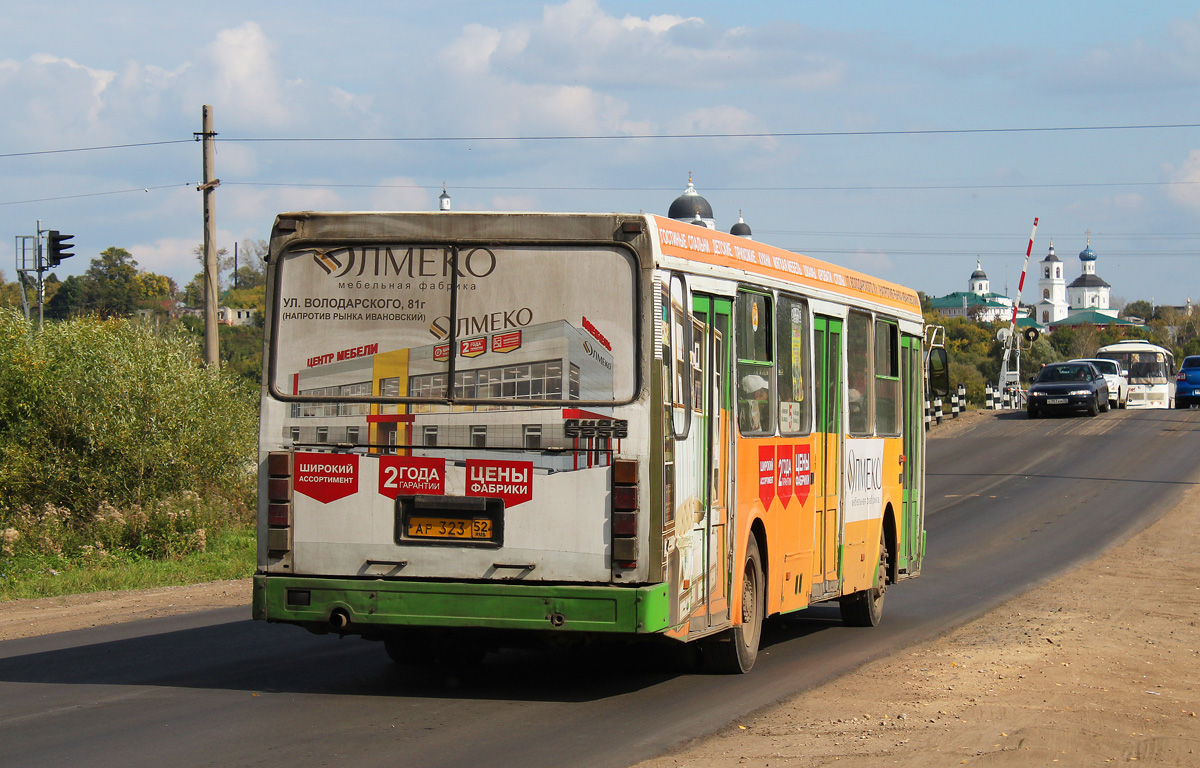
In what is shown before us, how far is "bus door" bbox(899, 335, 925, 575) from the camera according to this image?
1367cm

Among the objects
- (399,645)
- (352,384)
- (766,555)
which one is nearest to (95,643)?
(399,645)

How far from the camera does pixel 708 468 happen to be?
8.52 metres

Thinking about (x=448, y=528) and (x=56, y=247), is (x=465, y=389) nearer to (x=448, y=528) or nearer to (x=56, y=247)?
(x=448, y=528)

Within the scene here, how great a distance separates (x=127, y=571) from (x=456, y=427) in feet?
41.0

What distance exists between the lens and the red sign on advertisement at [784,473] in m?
9.86

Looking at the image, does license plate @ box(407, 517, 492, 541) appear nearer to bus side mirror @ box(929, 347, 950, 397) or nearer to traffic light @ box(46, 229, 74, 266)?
bus side mirror @ box(929, 347, 950, 397)

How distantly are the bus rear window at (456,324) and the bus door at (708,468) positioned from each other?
2.56ft

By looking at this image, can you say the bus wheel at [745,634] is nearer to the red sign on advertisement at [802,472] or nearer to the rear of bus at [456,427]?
the red sign on advertisement at [802,472]

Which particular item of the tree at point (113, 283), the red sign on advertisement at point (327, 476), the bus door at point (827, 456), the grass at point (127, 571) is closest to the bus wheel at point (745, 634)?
the bus door at point (827, 456)

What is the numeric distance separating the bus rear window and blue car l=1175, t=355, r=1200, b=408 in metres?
42.4

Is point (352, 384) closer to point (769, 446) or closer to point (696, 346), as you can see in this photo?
point (696, 346)

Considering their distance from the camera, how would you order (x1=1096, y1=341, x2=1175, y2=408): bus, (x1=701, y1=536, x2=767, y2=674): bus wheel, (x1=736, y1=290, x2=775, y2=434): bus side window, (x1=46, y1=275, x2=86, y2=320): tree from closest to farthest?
(x1=736, y1=290, x2=775, y2=434): bus side window < (x1=701, y1=536, x2=767, y2=674): bus wheel < (x1=1096, y1=341, x2=1175, y2=408): bus < (x1=46, y1=275, x2=86, y2=320): tree

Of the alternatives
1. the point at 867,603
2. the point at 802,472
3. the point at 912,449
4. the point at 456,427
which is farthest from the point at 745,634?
the point at 912,449

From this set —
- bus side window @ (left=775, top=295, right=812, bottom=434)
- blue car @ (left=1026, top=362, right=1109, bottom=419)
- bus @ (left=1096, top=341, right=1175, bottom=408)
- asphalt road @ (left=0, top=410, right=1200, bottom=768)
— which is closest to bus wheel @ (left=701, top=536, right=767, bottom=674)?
asphalt road @ (left=0, top=410, right=1200, bottom=768)
